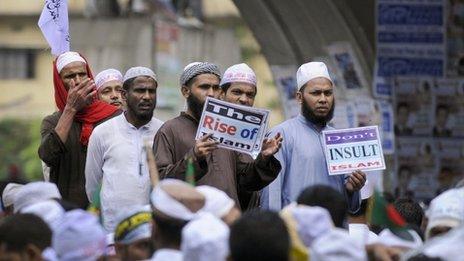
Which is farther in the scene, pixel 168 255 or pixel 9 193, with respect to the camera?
pixel 9 193

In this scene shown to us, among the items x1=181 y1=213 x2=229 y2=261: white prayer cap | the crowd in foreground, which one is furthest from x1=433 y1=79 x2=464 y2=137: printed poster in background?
x1=181 y1=213 x2=229 y2=261: white prayer cap

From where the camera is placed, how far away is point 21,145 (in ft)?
143

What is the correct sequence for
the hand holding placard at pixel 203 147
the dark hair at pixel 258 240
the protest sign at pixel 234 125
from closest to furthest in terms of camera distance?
the dark hair at pixel 258 240 → the hand holding placard at pixel 203 147 → the protest sign at pixel 234 125

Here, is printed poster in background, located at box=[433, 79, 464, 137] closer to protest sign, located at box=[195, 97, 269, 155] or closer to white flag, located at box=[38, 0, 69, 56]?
white flag, located at box=[38, 0, 69, 56]

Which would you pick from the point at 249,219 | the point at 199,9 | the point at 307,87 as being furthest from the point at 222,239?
the point at 199,9

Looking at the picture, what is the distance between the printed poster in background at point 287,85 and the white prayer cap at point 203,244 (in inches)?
417

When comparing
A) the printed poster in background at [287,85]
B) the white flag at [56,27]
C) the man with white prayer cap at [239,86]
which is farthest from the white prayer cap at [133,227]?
the printed poster in background at [287,85]

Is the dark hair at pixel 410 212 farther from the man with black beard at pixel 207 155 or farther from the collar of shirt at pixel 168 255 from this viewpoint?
the collar of shirt at pixel 168 255

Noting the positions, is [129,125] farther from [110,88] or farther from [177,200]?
[177,200]

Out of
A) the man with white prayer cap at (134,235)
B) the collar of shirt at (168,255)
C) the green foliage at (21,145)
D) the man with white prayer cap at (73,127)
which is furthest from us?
the green foliage at (21,145)

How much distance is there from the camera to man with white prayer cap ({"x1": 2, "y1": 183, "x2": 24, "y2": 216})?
10.8m

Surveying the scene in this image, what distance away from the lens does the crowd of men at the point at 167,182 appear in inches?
335

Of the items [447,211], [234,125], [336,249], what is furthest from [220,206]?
[234,125]

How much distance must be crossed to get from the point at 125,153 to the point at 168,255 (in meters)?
3.47
